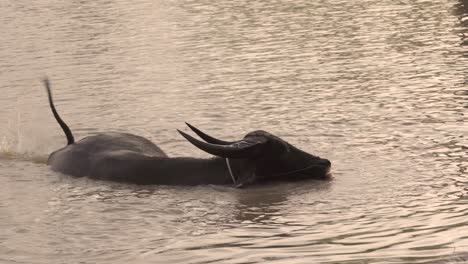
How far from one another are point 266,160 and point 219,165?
16.8 inches

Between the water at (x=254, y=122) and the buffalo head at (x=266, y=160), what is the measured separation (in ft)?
0.46

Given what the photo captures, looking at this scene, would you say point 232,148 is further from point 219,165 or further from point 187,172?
point 187,172

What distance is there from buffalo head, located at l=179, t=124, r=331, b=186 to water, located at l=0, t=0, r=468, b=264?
0.46 feet

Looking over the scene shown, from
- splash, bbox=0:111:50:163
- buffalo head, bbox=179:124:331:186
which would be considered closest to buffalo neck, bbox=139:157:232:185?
buffalo head, bbox=179:124:331:186

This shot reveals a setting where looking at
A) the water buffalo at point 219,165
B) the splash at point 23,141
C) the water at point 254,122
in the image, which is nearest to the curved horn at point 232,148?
the water buffalo at point 219,165

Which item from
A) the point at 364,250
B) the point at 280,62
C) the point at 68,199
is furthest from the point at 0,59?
the point at 364,250

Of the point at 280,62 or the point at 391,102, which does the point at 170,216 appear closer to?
the point at 391,102

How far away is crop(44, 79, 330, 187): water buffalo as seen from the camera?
33.0 feet

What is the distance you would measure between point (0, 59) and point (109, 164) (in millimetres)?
8712

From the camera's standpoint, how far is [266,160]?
10.3 metres

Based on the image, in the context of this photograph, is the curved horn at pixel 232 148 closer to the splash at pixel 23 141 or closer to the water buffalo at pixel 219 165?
the water buffalo at pixel 219 165

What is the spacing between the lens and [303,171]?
10297 millimetres

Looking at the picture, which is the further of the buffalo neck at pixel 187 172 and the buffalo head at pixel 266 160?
the buffalo neck at pixel 187 172

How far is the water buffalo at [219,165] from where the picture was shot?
1005 centimetres
